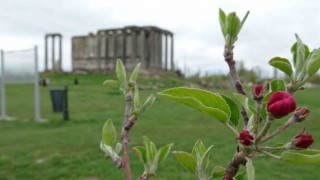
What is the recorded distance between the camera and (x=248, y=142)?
594mm

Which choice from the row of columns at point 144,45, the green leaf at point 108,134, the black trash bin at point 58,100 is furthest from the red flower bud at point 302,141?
the row of columns at point 144,45

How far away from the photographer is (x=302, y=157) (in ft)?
2.09

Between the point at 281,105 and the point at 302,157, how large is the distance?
14 cm

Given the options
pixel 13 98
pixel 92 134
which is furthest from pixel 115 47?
pixel 92 134

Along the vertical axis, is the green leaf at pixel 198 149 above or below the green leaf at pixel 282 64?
below

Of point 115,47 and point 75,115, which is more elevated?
point 115,47

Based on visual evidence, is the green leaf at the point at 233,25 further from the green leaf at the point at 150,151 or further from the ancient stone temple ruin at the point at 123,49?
the ancient stone temple ruin at the point at 123,49

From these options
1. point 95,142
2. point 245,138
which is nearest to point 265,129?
point 245,138

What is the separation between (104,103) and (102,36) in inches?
782

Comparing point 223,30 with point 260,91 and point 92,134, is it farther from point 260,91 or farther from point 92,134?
point 92,134

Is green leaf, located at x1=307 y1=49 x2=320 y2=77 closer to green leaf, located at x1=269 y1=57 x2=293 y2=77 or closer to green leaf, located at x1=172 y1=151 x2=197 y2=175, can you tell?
green leaf, located at x1=269 y1=57 x2=293 y2=77

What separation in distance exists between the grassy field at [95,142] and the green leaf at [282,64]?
14.0 feet

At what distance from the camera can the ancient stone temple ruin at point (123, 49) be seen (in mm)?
31391

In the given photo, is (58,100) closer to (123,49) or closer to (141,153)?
(141,153)
